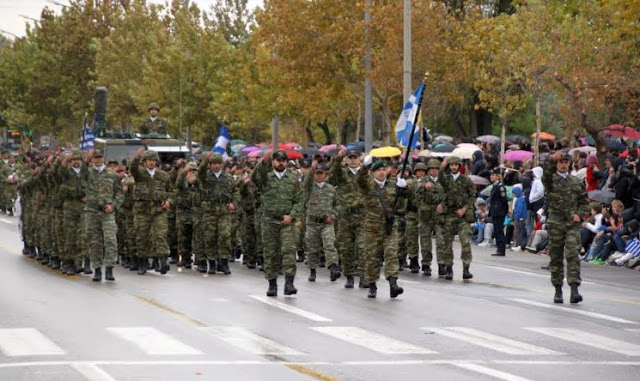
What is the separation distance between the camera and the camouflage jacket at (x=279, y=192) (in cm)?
1984

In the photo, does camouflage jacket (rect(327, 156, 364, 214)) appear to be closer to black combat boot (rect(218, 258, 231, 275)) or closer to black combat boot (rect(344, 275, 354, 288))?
black combat boot (rect(344, 275, 354, 288))

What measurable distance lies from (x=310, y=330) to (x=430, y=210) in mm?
8547

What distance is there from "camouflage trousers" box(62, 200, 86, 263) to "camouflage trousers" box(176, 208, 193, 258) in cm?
220

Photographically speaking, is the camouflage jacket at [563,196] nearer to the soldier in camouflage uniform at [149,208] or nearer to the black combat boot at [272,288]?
the black combat boot at [272,288]

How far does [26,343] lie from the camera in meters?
14.7

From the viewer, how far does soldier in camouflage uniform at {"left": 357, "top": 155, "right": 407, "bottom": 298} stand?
19.8 m

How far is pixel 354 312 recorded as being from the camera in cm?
1794

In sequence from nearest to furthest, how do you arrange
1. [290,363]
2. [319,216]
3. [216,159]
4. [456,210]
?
[290,363] → [456,210] → [319,216] → [216,159]

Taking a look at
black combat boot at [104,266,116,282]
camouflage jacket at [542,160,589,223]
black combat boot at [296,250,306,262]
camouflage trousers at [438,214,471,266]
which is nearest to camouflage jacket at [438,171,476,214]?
camouflage trousers at [438,214,471,266]

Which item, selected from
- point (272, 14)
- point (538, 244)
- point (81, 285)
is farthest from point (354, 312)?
point (272, 14)

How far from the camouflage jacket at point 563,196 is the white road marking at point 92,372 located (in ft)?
27.8

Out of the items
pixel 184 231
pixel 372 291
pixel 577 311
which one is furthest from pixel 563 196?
pixel 184 231

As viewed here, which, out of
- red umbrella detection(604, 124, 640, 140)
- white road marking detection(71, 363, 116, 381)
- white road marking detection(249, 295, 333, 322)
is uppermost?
red umbrella detection(604, 124, 640, 140)

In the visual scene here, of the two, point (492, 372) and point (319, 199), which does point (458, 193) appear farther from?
point (492, 372)
